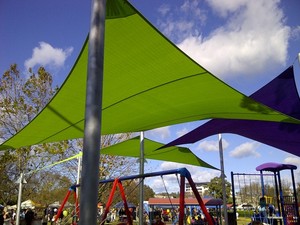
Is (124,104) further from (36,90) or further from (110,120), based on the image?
(36,90)

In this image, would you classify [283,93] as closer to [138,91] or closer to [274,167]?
[138,91]

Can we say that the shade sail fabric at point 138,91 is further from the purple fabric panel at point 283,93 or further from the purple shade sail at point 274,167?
the purple shade sail at point 274,167

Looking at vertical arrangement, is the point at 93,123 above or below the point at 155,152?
below

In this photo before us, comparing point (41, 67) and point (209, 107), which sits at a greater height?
point (41, 67)

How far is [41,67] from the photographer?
16.5 metres

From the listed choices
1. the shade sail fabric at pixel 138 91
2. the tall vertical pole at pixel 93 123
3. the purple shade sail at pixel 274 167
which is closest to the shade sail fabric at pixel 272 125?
the shade sail fabric at pixel 138 91

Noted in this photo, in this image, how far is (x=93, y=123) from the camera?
2.39m

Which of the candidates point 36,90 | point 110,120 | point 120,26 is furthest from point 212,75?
point 36,90

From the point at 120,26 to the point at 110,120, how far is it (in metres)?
3.09

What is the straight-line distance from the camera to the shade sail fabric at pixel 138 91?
3.58 m

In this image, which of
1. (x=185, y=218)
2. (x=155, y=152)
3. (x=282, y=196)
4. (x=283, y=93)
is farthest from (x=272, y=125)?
(x=282, y=196)

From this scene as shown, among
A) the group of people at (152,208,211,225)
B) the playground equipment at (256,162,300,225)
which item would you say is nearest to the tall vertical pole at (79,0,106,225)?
the group of people at (152,208,211,225)

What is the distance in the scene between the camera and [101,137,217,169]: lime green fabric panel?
938cm

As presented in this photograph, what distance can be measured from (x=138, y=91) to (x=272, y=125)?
351 cm
